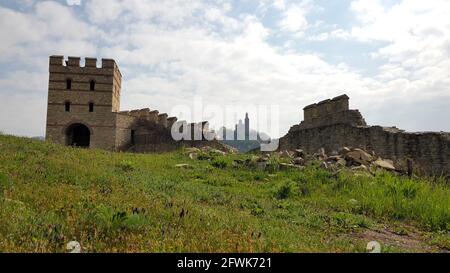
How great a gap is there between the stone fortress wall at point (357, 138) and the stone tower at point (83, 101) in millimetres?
16531

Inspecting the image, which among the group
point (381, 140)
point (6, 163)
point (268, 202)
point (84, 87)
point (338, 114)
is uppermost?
point (84, 87)

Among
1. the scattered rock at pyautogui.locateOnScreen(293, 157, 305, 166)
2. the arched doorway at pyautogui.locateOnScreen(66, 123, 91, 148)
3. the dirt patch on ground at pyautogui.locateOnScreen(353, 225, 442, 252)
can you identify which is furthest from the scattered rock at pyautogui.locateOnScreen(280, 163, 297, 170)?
the arched doorway at pyautogui.locateOnScreen(66, 123, 91, 148)

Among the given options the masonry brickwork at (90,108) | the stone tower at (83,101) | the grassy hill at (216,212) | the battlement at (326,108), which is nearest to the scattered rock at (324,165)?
the grassy hill at (216,212)

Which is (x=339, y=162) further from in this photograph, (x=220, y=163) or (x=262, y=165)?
(x=220, y=163)

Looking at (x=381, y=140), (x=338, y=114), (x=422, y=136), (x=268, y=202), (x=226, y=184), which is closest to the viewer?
(x=268, y=202)

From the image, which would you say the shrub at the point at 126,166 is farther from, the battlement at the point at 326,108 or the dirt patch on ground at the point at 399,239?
the battlement at the point at 326,108

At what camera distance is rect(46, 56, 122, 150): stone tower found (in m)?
30.7

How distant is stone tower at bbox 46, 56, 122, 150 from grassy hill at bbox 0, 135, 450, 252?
17860 mm

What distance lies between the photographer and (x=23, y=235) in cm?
390

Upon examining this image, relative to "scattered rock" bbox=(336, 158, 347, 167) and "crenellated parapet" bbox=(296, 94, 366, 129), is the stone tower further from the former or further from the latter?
"scattered rock" bbox=(336, 158, 347, 167)

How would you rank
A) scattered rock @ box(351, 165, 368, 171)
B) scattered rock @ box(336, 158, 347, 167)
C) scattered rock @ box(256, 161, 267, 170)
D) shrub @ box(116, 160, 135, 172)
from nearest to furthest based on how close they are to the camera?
1. shrub @ box(116, 160, 135, 172)
2. scattered rock @ box(351, 165, 368, 171)
3. scattered rock @ box(336, 158, 347, 167)
4. scattered rock @ box(256, 161, 267, 170)
